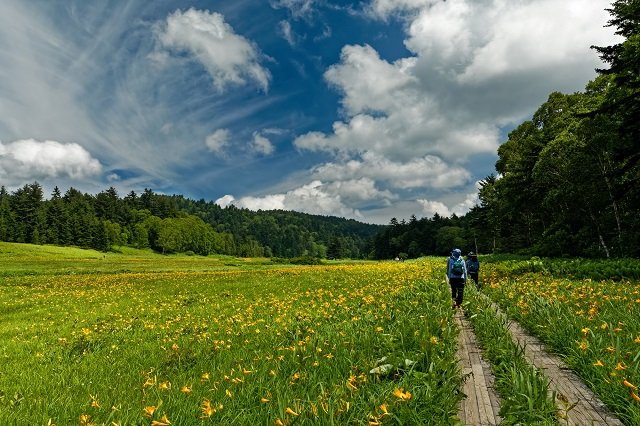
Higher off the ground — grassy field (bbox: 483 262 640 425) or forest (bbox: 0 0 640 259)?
forest (bbox: 0 0 640 259)

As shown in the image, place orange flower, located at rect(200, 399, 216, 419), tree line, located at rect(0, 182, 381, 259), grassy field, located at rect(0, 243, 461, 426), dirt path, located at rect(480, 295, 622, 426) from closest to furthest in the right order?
orange flower, located at rect(200, 399, 216, 419) → grassy field, located at rect(0, 243, 461, 426) → dirt path, located at rect(480, 295, 622, 426) → tree line, located at rect(0, 182, 381, 259)

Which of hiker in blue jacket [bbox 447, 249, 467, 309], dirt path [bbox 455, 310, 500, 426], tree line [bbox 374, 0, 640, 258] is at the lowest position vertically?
dirt path [bbox 455, 310, 500, 426]

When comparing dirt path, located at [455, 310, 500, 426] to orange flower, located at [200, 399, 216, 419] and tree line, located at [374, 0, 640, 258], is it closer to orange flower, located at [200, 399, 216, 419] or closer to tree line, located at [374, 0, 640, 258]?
orange flower, located at [200, 399, 216, 419]

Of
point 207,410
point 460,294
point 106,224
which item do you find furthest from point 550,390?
point 106,224

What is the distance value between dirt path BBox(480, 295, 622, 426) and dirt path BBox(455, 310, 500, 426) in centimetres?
77

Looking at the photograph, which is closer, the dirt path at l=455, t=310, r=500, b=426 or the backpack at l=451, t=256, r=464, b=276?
the dirt path at l=455, t=310, r=500, b=426

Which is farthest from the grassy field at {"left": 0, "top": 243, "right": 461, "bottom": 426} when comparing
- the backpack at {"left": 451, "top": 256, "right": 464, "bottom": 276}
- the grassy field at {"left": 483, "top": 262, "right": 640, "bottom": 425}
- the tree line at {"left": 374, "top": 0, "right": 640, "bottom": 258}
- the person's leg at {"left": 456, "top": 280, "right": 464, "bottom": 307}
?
the tree line at {"left": 374, "top": 0, "right": 640, "bottom": 258}

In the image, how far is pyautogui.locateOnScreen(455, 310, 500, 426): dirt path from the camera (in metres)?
4.52

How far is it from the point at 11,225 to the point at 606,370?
135 metres

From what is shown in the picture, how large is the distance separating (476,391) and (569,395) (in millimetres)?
1205

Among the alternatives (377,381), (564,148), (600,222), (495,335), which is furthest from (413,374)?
(600,222)

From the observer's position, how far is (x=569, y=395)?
503 centimetres

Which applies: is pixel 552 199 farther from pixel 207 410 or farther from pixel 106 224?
pixel 106 224

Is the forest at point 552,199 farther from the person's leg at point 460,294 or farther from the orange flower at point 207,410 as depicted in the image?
the orange flower at point 207,410
